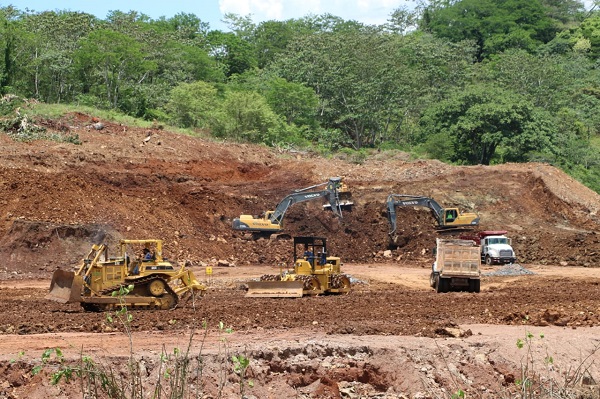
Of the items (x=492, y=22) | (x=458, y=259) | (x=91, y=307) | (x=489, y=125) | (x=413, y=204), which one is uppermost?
(x=492, y=22)

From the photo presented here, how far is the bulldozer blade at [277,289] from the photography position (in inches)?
905

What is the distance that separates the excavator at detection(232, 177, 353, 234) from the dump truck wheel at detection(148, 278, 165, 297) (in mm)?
14006

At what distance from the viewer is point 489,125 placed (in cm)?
5153

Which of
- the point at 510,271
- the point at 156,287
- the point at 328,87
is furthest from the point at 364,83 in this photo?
the point at 156,287

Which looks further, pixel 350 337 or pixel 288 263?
pixel 288 263

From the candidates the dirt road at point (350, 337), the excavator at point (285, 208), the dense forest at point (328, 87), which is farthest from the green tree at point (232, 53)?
the dirt road at point (350, 337)

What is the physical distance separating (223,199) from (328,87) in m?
28.0

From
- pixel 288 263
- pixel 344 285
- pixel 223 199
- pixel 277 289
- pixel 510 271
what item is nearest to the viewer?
pixel 277 289

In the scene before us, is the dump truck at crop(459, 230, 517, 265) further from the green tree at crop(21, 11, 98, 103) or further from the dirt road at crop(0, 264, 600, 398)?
the green tree at crop(21, 11, 98, 103)

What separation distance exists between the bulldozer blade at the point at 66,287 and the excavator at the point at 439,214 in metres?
18.4

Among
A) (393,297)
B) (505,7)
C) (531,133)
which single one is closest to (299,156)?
(531,133)

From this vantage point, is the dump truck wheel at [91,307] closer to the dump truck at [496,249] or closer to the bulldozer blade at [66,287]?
the bulldozer blade at [66,287]

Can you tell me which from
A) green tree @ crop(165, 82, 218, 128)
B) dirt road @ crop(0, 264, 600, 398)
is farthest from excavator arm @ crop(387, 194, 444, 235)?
green tree @ crop(165, 82, 218, 128)

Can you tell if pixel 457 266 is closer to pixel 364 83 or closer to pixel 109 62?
pixel 109 62
